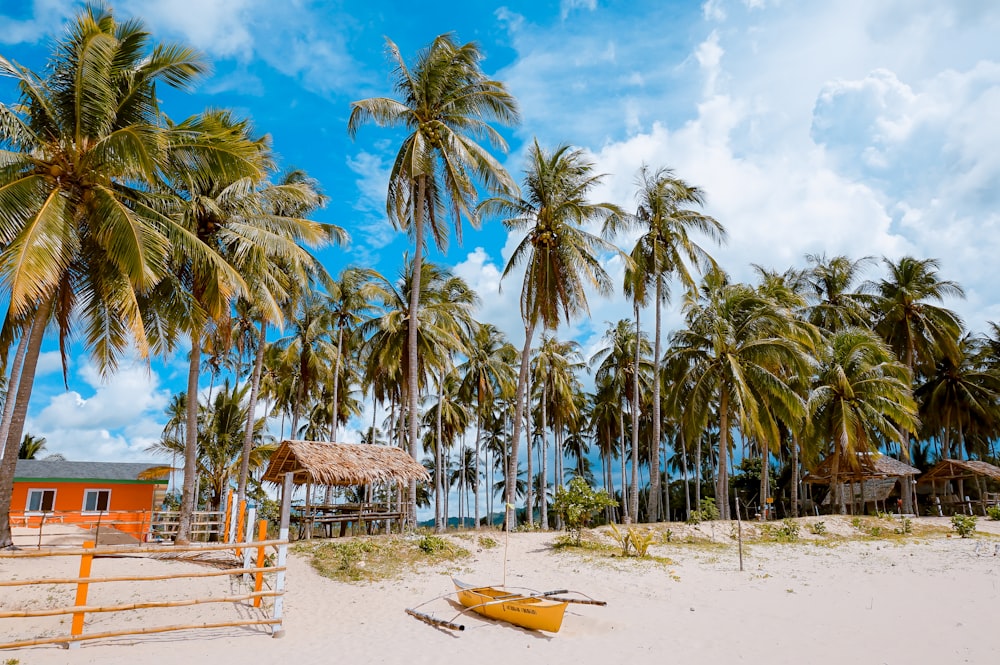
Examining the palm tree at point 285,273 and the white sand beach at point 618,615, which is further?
the palm tree at point 285,273

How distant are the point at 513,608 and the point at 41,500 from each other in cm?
2407

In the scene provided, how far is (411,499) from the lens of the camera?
2017 centimetres

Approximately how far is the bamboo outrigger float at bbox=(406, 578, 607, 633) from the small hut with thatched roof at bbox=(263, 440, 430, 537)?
7.12m

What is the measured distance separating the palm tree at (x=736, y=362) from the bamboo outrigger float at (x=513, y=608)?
14.3 metres

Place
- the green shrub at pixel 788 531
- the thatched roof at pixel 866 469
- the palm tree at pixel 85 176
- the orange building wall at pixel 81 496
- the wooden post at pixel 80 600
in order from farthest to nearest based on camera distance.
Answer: the thatched roof at pixel 866 469
the orange building wall at pixel 81 496
the green shrub at pixel 788 531
the palm tree at pixel 85 176
the wooden post at pixel 80 600

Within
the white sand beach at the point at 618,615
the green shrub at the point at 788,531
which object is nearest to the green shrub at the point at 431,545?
the white sand beach at the point at 618,615

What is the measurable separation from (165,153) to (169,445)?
65.6 ft

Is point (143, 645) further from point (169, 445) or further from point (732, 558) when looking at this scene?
point (169, 445)

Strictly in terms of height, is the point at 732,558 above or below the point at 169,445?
below

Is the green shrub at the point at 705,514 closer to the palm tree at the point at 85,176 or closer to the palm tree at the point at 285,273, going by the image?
the palm tree at the point at 285,273

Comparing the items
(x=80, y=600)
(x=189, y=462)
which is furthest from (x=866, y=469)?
(x=80, y=600)

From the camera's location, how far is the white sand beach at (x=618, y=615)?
8039 millimetres

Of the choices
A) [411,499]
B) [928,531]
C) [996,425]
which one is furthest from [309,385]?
[996,425]

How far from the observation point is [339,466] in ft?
56.3
